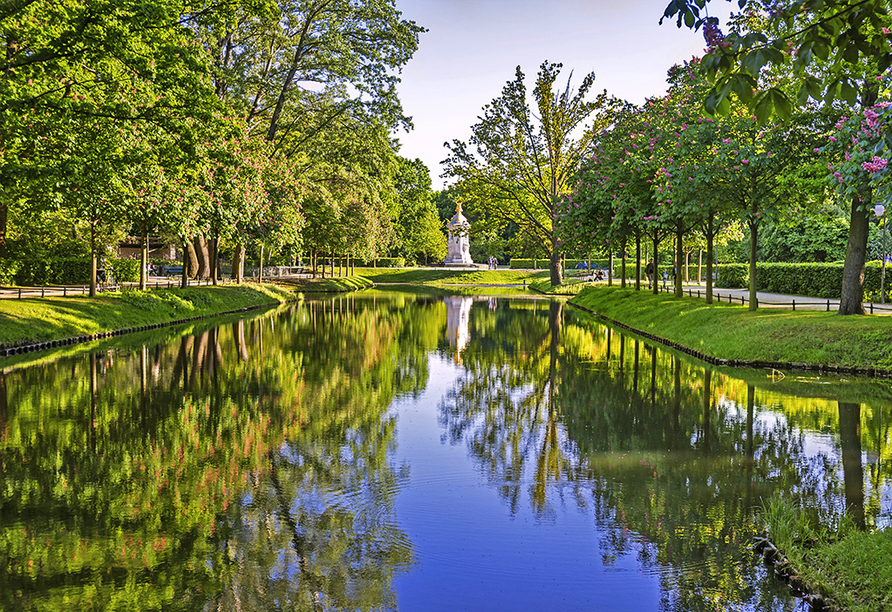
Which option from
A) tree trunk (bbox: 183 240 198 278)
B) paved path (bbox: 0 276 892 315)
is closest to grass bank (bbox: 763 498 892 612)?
paved path (bbox: 0 276 892 315)

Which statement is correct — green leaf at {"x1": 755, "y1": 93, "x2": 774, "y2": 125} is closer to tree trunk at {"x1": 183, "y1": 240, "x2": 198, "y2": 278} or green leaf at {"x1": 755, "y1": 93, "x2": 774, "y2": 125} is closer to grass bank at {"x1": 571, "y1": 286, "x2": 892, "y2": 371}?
grass bank at {"x1": 571, "y1": 286, "x2": 892, "y2": 371}

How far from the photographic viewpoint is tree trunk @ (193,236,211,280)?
4392 centimetres

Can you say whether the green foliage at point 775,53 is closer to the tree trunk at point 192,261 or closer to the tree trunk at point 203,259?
the tree trunk at point 203,259

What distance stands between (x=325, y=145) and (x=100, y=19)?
23815mm

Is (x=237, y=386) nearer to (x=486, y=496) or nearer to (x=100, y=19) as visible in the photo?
(x=486, y=496)

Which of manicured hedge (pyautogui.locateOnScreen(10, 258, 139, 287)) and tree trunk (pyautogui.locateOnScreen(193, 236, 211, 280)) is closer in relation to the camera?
tree trunk (pyautogui.locateOnScreen(193, 236, 211, 280))

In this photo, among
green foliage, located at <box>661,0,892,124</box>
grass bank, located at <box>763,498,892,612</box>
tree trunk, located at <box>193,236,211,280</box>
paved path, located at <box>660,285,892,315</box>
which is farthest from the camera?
tree trunk, located at <box>193,236,211,280</box>

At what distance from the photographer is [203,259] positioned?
45.1m

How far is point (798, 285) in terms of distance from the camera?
41.8 m

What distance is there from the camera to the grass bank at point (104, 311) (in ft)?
70.2

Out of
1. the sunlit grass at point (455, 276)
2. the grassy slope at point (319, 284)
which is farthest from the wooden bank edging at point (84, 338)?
the sunlit grass at point (455, 276)

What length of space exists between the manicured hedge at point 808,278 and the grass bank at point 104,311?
28.0 metres

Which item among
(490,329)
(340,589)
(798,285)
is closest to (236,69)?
(490,329)

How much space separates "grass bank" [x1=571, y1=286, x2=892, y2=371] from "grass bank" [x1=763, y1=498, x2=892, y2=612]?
11.6 metres
